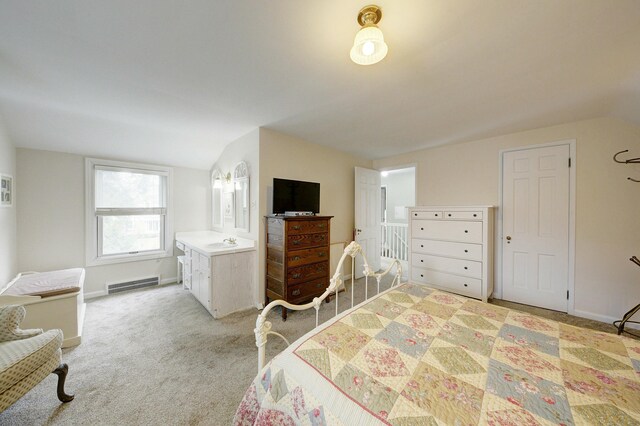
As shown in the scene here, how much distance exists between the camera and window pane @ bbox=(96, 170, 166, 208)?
344cm

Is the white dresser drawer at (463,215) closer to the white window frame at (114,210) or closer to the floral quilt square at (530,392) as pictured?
the floral quilt square at (530,392)

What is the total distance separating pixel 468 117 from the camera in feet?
8.48

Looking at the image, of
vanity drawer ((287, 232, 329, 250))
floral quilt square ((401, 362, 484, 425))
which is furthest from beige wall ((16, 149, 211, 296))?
floral quilt square ((401, 362, 484, 425))

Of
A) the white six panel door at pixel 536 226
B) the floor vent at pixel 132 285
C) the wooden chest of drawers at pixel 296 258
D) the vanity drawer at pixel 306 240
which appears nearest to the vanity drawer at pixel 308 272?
the wooden chest of drawers at pixel 296 258

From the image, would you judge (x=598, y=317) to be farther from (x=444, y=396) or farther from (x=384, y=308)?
(x=444, y=396)

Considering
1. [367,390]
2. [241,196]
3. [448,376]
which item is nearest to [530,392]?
[448,376]

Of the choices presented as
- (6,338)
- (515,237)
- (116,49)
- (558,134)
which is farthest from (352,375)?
(558,134)

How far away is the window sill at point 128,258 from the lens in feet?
10.9

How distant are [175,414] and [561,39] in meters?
3.47

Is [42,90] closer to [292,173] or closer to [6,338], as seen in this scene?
[6,338]

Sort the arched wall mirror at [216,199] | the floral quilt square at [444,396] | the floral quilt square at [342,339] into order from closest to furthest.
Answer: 1. the floral quilt square at [444,396]
2. the floral quilt square at [342,339]
3. the arched wall mirror at [216,199]

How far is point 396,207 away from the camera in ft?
22.2

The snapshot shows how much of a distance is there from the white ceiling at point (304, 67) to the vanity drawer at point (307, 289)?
205 centimetres

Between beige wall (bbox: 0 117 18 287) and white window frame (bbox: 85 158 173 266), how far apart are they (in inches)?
24.9
